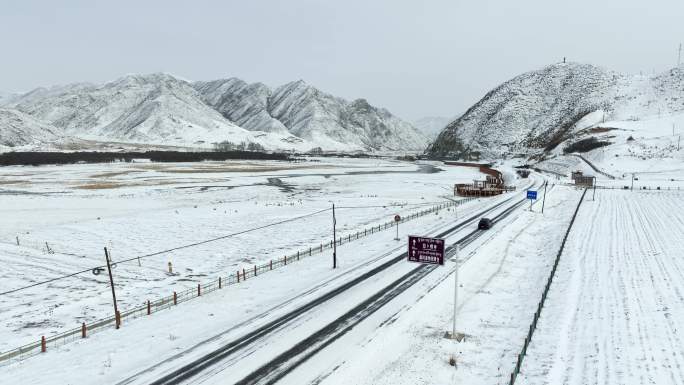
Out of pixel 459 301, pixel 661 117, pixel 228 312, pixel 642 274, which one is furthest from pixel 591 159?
pixel 228 312

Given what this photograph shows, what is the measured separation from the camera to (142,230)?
52.0 metres

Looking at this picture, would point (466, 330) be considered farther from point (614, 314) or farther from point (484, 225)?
point (484, 225)

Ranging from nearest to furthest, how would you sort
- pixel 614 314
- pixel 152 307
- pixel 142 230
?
pixel 614 314 → pixel 152 307 → pixel 142 230

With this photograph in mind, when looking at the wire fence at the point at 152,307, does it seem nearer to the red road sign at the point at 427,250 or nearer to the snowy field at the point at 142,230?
the snowy field at the point at 142,230

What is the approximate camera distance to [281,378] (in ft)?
58.5

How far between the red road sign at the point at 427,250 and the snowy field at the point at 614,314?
5.76m

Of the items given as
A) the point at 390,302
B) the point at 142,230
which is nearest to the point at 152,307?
the point at 390,302

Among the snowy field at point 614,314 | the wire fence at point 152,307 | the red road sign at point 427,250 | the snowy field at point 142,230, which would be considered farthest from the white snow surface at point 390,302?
the red road sign at point 427,250

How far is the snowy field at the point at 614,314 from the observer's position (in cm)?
1711

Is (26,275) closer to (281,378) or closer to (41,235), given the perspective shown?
(41,235)

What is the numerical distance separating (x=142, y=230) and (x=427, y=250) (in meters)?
41.1

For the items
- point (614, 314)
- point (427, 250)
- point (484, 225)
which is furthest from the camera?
point (484, 225)

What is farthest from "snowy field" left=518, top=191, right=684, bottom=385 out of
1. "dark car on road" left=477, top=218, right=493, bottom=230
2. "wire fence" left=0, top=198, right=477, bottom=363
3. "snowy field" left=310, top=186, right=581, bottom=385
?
"wire fence" left=0, top=198, right=477, bottom=363

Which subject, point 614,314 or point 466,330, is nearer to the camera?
point 466,330
